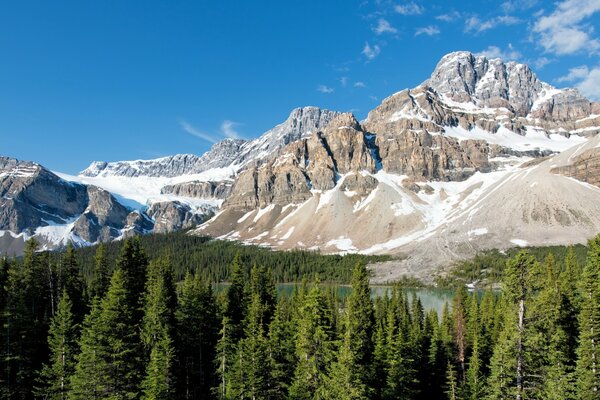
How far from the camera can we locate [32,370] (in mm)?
41188

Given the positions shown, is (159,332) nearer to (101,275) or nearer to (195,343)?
(195,343)

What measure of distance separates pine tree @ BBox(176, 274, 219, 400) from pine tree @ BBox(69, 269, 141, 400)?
11.8 m

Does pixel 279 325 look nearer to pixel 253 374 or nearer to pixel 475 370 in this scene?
pixel 253 374

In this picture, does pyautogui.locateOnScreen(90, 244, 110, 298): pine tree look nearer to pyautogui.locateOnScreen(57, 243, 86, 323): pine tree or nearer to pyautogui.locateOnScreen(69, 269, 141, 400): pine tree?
pyautogui.locateOnScreen(57, 243, 86, 323): pine tree

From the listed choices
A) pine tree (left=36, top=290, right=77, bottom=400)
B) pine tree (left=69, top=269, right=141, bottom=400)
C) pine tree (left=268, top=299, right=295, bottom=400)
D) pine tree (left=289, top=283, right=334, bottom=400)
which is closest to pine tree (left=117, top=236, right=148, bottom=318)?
pine tree (left=36, top=290, right=77, bottom=400)

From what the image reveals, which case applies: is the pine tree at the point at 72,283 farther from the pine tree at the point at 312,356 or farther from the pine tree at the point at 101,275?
the pine tree at the point at 312,356

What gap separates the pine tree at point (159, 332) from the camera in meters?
33.8

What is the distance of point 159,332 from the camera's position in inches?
1647

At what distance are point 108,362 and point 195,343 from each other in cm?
1660

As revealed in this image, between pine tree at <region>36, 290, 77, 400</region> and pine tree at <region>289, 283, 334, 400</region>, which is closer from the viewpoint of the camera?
pine tree at <region>289, 283, 334, 400</region>

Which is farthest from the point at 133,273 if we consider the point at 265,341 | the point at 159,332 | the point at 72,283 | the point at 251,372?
the point at 251,372

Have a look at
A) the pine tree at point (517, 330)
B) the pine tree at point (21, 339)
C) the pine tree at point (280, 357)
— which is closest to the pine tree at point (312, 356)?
the pine tree at point (280, 357)

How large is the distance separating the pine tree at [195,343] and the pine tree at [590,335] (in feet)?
108

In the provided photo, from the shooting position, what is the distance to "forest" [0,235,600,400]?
25688mm
